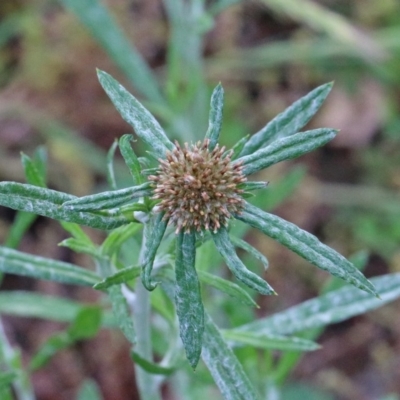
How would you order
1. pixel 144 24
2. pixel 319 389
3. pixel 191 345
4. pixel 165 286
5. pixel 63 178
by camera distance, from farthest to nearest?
1. pixel 144 24
2. pixel 63 178
3. pixel 319 389
4. pixel 165 286
5. pixel 191 345

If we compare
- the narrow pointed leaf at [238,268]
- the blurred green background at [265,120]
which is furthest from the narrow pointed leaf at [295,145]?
the blurred green background at [265,120]

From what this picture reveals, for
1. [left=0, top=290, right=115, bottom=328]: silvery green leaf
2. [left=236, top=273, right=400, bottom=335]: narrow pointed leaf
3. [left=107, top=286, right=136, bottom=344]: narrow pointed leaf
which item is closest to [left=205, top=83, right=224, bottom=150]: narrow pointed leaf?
[left=107, top=286, right=136, bottom=344]: narrow pointed leaf

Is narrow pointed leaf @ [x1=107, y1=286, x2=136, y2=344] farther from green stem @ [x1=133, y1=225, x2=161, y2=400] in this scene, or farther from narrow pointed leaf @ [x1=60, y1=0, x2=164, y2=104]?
narrow pointed leaf @ [x1=60, y1=0, x2=164, y2=104]

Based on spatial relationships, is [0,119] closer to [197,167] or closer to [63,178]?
[63,178]

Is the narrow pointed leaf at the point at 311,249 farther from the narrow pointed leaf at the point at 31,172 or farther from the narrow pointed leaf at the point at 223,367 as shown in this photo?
the narrow pointed leaf at the point at 31,172

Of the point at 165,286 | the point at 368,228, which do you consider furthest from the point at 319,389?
the point at 165,286
